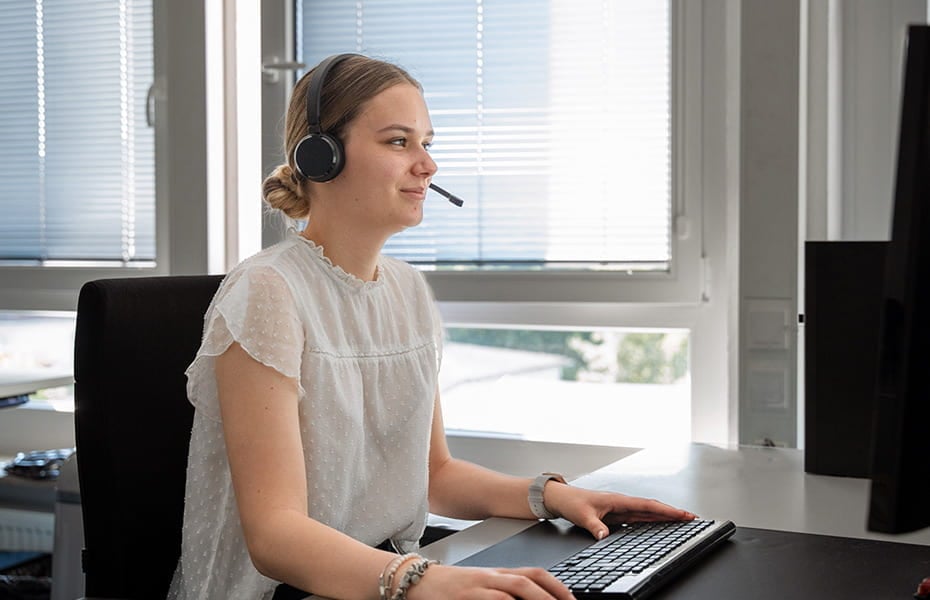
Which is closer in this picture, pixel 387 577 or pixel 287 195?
pixel 387 577

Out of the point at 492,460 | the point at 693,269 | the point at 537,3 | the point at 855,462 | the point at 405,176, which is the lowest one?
the point at 492,460

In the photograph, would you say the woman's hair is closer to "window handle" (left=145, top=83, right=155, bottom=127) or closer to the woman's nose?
the woman's nose

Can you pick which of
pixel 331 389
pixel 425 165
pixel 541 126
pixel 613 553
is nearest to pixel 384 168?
pixel 425 165

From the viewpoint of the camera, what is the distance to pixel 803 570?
98cm

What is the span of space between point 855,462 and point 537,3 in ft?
3.98

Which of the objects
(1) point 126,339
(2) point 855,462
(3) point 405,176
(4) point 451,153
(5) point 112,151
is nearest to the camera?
(1) point 126,339

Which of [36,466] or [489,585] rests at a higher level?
[489,585]

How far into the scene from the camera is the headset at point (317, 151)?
4.12ft

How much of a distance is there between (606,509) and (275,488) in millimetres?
367

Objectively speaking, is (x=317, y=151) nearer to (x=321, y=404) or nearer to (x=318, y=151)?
(x=318, y=151)

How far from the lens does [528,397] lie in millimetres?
2377

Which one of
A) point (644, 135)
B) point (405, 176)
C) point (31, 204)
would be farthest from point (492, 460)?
point (31, 204)

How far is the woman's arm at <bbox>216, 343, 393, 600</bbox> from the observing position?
97cm

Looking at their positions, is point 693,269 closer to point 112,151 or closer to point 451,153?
point 451,153
